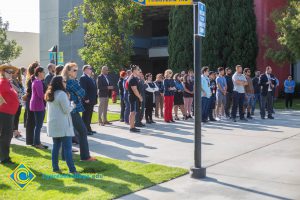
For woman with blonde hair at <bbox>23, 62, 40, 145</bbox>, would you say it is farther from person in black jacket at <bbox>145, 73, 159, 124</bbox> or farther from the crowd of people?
person in black jacket at <bbox>145, 73, 159, 124</bbox>

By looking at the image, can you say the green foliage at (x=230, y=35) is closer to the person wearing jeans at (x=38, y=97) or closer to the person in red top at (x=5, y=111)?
the person wearing jeans at (x=38, y=97)

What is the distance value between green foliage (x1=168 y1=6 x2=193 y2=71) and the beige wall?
3013 centimetres

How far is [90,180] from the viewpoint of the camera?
685 centimetres

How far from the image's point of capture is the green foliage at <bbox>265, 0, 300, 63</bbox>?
77.8 feet

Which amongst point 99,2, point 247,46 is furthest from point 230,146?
point 247,46

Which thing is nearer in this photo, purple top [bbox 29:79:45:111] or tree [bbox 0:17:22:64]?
purple top [bbox 29:79:45:111]

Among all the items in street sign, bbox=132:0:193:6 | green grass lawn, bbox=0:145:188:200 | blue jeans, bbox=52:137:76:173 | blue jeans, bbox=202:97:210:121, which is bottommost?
green grass lawn, bbox=0:145:188:200

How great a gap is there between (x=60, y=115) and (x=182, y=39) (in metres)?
23.0

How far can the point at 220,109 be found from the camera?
16328 millimetres

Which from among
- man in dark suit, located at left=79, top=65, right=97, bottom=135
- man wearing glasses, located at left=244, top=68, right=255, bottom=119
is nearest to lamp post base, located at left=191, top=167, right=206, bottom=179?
man in dark suit, located at left=79, top=65, right=97, bottom=135

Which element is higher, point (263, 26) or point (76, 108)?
point (263, 26)

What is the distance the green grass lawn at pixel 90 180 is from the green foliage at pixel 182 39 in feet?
69.3

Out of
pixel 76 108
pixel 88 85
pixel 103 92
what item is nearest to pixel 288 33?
pixel 103 92

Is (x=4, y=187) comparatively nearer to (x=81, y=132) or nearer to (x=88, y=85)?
(x=81, y=132)
